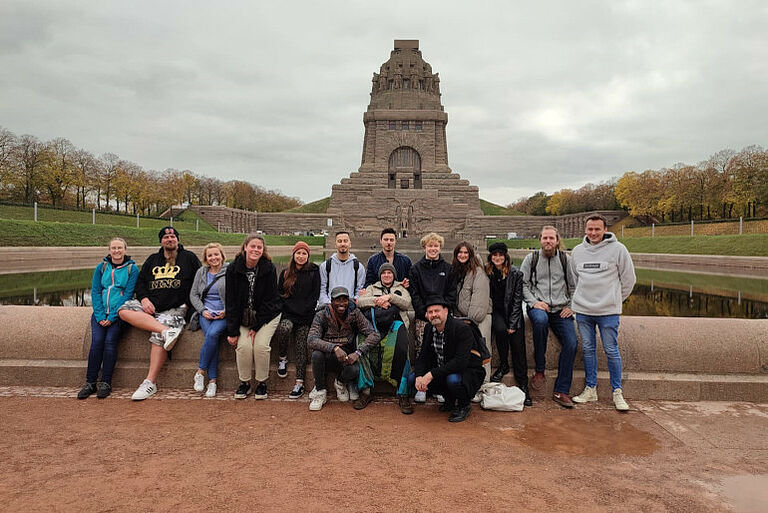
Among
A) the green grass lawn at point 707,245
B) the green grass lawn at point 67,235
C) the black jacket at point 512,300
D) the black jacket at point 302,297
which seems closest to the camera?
the black jacket at point 512,300

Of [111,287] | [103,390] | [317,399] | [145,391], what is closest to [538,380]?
[317,399]

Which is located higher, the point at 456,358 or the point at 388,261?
the point at 388,261

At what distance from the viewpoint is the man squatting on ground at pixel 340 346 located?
4.87 meters

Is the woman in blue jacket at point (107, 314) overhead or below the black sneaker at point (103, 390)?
overhead

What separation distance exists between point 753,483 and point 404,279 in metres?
3.61

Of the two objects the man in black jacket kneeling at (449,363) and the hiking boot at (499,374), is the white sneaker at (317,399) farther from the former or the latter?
the hiking boot at (499,374)

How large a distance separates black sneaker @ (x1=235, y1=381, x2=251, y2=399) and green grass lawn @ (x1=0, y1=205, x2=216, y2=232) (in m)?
41.2

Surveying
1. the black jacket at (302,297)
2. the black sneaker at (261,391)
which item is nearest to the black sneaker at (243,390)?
the black sneaker at (261,391)

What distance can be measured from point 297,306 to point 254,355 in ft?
2.38

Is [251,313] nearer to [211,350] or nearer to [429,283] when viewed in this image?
[211,350]

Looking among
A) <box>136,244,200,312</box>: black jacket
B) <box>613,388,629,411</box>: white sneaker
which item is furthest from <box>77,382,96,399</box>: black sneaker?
<box>613,388,629,411</box>: white sneaker

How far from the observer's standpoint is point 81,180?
164ft

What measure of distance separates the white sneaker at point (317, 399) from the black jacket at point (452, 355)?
103 centimetres

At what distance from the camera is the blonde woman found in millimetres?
5148
